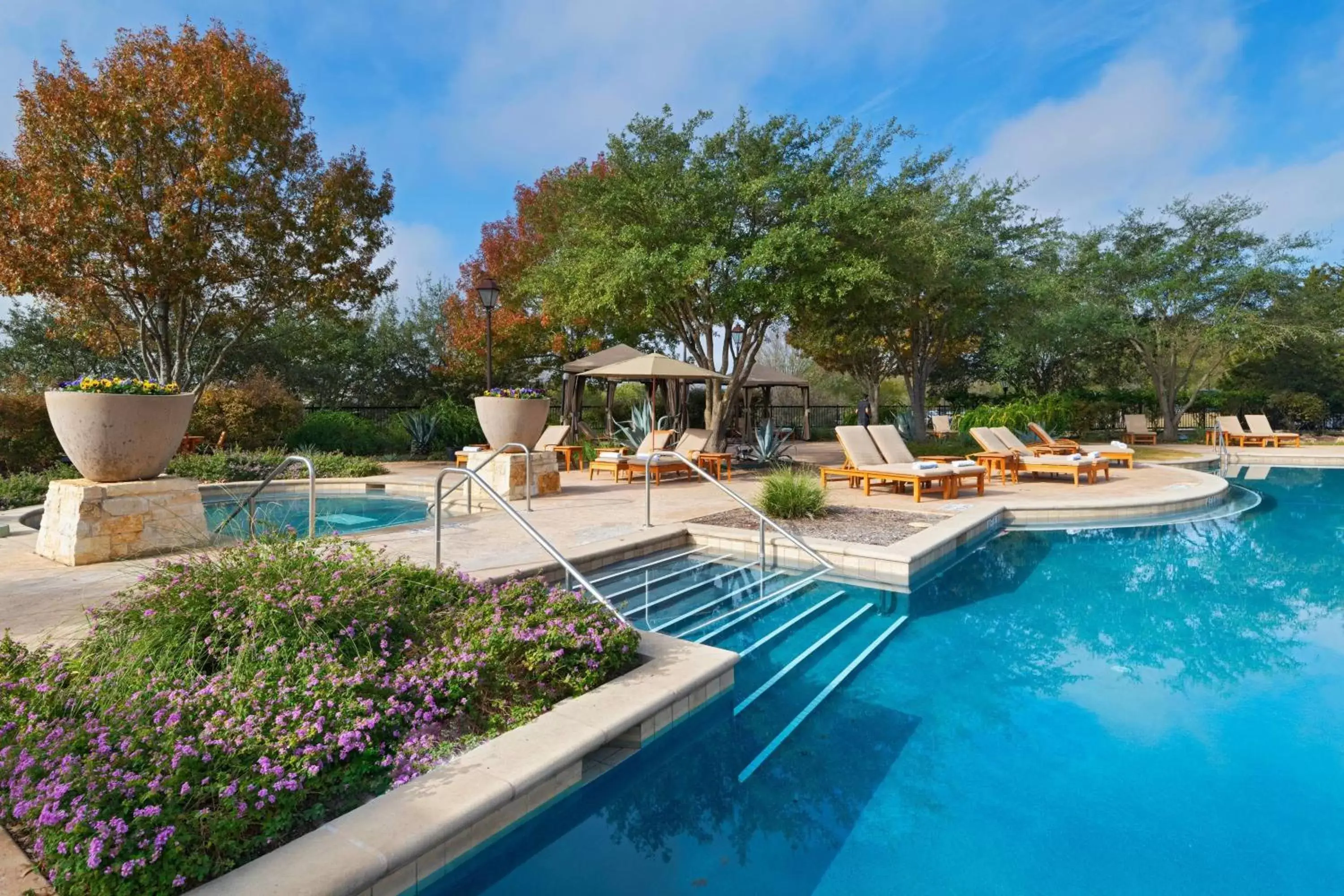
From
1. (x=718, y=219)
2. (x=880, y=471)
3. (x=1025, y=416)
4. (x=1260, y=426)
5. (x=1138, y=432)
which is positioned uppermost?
(x=718, y=219)

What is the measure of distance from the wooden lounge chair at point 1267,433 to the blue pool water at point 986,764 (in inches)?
658

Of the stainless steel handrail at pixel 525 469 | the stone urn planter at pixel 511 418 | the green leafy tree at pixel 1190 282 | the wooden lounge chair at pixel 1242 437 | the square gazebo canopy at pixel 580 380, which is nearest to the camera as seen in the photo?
the stainless steel handrail at pixel 525 469

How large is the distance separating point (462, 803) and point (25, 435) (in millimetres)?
12568

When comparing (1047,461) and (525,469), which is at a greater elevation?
(1047,461)

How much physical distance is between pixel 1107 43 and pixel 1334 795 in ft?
40.6

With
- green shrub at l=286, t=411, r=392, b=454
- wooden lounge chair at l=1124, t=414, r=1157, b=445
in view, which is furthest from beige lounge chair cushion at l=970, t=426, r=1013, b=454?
green shrub at l=286, t=411, r=392, b=454

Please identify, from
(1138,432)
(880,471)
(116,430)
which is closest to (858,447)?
(880,471)

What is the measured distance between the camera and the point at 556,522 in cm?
739

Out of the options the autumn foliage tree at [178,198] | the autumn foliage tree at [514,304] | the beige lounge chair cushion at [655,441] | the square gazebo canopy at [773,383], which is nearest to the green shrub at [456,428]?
the autumn foliage tree at [514,304]

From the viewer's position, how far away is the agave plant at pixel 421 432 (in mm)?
15656

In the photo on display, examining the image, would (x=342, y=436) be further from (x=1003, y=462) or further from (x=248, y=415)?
(x=1003, y=462)

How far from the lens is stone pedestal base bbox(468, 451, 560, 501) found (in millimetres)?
9070

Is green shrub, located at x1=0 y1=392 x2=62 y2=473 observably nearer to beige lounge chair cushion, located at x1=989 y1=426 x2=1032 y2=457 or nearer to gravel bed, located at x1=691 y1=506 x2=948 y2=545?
gravel bed, located at x1=691 y1=506 x2=948 y2=545

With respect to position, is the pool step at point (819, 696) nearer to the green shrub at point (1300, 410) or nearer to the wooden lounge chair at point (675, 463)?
the wooden lounge chair at point (675, 463)
